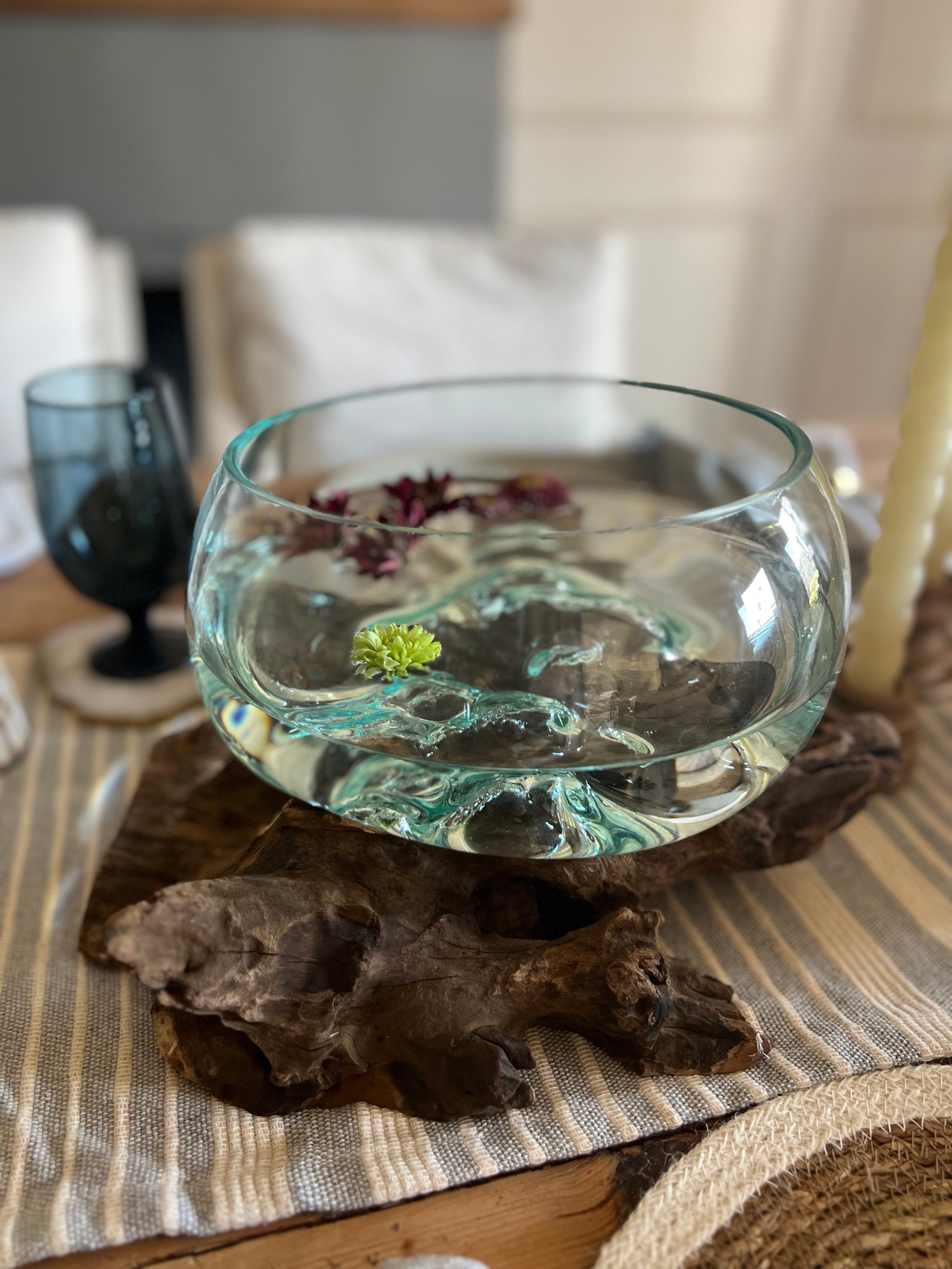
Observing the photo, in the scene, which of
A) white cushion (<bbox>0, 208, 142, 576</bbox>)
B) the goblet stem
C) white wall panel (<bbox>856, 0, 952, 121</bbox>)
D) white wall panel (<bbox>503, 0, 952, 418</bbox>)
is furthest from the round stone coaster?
white wall panel (<bbox>856, 0, 952, 121</bbox>)

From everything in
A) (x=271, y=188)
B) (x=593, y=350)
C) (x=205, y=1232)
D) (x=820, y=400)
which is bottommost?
(x=820, y=400)

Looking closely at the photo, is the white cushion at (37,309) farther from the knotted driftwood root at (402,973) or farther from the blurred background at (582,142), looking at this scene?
the knotted driftwood root at (402,973)

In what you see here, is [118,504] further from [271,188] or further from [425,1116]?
[271,188]

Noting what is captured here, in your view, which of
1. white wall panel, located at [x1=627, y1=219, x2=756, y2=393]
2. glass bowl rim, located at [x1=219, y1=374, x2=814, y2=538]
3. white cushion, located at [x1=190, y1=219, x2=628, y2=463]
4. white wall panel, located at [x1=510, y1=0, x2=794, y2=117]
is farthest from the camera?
white wall panel, located at [x1=627, y1=219, x2=756, y2=393]

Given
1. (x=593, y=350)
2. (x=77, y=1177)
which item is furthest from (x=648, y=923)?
(x=593, y=350)

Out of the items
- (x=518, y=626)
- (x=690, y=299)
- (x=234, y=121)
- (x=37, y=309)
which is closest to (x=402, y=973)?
(x=518, y=626)

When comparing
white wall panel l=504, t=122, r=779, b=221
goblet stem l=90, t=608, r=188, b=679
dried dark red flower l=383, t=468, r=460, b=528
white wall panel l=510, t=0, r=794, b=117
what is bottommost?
goblet stem l=90, t=608, r=188, b=679

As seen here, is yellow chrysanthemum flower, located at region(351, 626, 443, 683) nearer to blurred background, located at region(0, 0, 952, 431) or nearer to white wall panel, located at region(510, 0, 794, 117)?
blurred background, located at region(0, 0, 952, 431)

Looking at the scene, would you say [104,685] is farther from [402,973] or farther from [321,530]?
[402,973]
